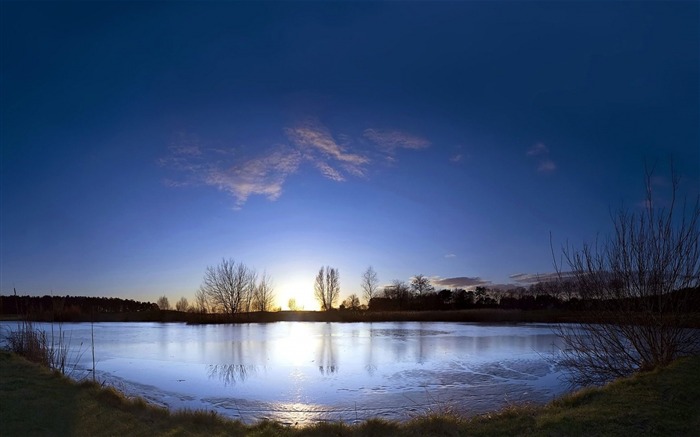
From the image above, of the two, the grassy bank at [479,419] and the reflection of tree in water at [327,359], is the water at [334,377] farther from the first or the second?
the grassy bank at [479,419]

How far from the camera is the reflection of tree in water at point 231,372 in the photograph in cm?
1259

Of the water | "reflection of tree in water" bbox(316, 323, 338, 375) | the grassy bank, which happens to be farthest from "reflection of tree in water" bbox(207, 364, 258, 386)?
the grassy bank

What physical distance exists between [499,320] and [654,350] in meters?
35.8

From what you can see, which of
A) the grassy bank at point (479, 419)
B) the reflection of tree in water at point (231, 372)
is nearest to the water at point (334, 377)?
the reflection of tree in water at point (231, 372)

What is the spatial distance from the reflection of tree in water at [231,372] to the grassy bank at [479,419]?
4290mm

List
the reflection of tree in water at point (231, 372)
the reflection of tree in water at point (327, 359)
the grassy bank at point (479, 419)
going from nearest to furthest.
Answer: the grassy bank at point (479, 419), the reflection of tree in water at point (231, 372), the reflection of tree in water at point (327, 359)

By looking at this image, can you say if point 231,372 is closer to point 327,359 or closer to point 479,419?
point 327,359

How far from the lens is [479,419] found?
677cm

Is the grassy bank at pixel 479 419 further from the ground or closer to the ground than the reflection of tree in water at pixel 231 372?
further from the ground

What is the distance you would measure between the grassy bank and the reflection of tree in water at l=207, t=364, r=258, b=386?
429 centimetres

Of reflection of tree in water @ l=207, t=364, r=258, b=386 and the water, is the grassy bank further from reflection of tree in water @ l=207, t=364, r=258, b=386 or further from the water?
reflection of tree in water @ l=207, t=364, r=258, b=386

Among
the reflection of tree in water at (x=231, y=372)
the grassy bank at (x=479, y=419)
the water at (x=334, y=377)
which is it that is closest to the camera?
the grassy bank at (x=479, y=419)

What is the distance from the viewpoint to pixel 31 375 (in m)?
10.7

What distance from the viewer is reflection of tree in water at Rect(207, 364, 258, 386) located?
12594mm
